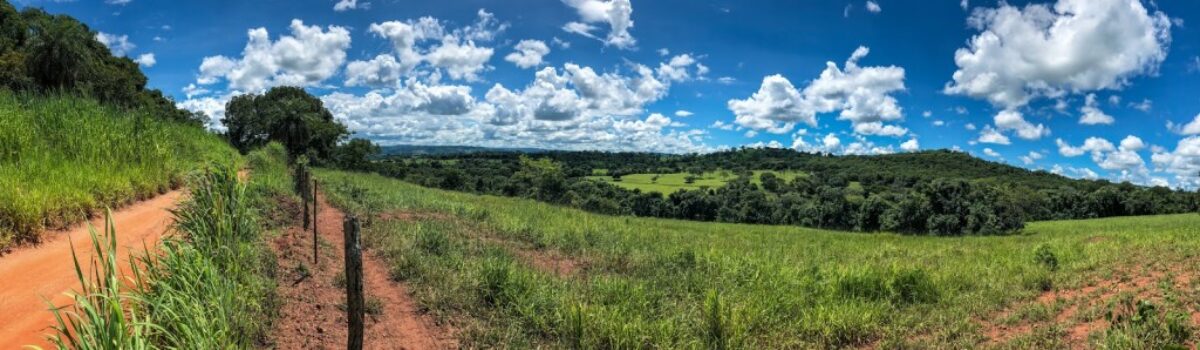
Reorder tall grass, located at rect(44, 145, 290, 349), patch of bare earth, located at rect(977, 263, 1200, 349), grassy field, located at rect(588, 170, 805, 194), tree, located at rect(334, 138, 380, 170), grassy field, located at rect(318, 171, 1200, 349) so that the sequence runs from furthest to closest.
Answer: grassy field, located at rect(588, 170, 805, 194) → tree, located at rect(334, 138, 380, 170) → patch of bare earth, located at rect(977, 263, 1200, 349) → grassy field, located at rect(318, 171, 1200, 349) → tall grass, located at rect(44, 145, 290, 349)

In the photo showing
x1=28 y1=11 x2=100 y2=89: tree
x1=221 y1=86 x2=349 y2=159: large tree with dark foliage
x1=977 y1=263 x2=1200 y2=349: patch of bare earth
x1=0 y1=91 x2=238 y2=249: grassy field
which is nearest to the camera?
x1=0 y1=91 x2=238 y2=249: grassy field

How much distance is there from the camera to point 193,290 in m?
4.26

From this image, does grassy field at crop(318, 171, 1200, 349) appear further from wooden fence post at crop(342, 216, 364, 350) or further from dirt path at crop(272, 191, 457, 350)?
wooden fence post at crop(342, 216, 364, 350)

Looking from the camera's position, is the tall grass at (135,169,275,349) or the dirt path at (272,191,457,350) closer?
the tall grass at (135,169,275,349)

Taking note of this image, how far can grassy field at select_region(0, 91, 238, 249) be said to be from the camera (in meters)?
5.04

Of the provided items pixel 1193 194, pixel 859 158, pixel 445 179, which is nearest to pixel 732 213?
pixel 445 179

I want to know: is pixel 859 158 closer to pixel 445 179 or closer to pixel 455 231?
pixel 445 179

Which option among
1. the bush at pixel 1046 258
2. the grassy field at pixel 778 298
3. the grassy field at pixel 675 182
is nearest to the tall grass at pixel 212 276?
the grassy field at pixel 778 298

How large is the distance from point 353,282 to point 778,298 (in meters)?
5.96

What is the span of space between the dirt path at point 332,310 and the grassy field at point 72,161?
1.95 metres

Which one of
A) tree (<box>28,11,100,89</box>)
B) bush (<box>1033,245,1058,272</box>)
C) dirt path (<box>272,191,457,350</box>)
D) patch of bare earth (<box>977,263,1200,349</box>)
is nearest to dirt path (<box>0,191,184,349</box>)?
dirt path (<box>272,191,457,350</box>)

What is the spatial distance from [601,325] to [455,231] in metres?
7.00

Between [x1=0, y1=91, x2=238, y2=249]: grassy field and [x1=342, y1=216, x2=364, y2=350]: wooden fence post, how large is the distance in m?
2.18

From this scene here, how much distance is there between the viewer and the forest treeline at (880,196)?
4434 cm
